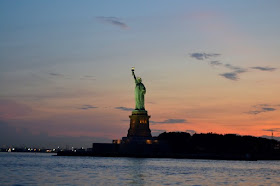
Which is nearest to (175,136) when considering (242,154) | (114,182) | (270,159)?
(242,154)

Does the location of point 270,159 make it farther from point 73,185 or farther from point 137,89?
point 73,185

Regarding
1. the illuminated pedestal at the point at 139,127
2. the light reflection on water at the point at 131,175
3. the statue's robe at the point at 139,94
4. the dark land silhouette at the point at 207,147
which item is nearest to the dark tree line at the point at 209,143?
the dark land silhouette at the point at 207,147

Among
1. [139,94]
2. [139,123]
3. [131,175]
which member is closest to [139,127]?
[139,123]

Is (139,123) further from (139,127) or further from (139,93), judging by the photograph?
(139,93)

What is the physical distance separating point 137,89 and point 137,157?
1176cm

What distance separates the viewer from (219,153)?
12106cm

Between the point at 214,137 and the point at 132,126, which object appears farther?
the point at 214,137

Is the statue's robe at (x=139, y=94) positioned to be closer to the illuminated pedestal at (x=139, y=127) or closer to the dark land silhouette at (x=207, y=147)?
the illuminated pedestal at (x=139, y=127)

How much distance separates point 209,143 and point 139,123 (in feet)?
97.8

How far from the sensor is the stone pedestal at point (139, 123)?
9388 cm

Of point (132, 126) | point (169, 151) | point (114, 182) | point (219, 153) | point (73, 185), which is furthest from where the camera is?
point (219, 153)

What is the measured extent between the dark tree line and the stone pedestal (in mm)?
20897

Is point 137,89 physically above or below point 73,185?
above

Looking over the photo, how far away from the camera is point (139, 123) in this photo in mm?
93938
